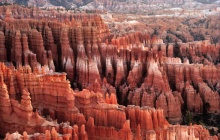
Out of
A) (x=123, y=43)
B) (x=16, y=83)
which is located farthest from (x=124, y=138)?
(x=123, y=43)

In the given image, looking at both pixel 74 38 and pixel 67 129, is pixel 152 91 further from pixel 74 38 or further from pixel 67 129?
pixel 67 129

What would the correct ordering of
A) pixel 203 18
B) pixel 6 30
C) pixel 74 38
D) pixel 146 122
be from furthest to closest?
pixel 203 18, pixel 74 38, pixel 6 30, pixel 146 122

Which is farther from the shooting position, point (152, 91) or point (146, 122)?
point (152, 91)

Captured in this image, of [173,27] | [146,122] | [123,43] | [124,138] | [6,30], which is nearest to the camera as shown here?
[124,138]

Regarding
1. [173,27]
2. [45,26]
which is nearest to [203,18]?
[173,27]

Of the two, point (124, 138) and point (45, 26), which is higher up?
point (45, 26)

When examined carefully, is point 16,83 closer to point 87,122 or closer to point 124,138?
point 87,122
